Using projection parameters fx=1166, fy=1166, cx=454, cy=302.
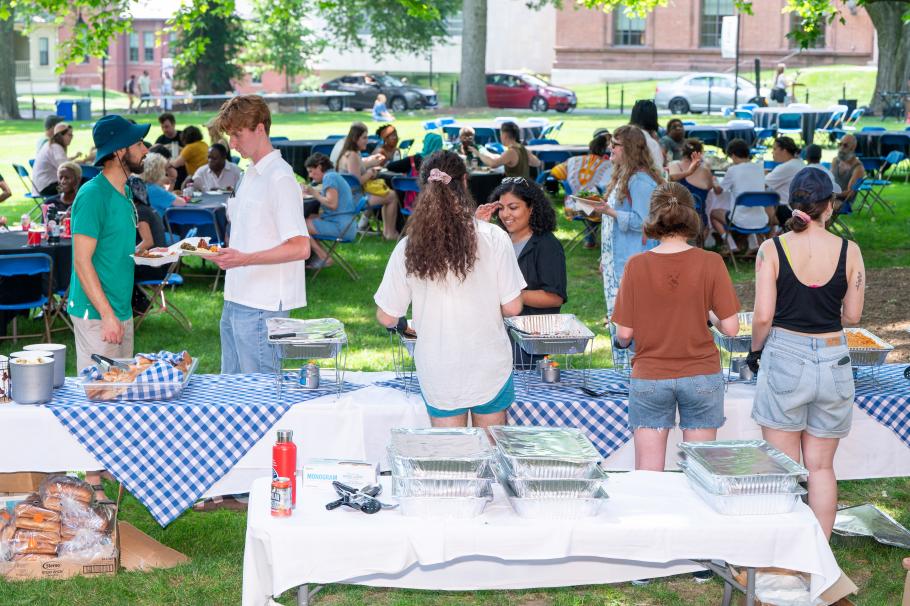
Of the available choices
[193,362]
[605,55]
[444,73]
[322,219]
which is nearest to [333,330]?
[193,362]

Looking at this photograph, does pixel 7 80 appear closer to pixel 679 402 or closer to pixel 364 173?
pixel 364 173

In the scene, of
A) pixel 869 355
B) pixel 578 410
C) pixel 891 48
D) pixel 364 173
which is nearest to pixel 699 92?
pixel 891 48

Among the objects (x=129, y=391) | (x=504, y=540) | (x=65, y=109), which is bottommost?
(x=504, y=540)

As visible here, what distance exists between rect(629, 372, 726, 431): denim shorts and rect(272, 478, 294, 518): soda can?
156 centimetres

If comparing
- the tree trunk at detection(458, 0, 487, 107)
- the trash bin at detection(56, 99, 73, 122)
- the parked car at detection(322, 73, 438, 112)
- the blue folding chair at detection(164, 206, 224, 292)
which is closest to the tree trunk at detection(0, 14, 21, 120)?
the trash bin at detection(56, 99, 73, 122)

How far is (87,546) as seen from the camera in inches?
185

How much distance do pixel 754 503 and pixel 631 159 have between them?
3318 mm

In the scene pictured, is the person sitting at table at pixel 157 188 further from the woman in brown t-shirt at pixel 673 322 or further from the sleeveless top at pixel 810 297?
the sleeveless top at pixel 810 297

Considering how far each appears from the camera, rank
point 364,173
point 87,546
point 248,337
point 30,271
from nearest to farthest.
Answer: point 87,546
point 248,337
point 30,271
point 364,173

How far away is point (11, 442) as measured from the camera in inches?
180

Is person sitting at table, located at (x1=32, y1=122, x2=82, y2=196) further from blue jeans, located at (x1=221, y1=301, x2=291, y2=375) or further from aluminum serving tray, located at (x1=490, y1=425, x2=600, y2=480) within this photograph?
aluminum serving tray, located at (x1=490, y1=425, x2=600, y2=480)

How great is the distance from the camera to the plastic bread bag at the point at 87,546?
467cm

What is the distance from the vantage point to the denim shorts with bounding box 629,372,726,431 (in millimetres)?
4363

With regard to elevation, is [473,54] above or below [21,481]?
above
